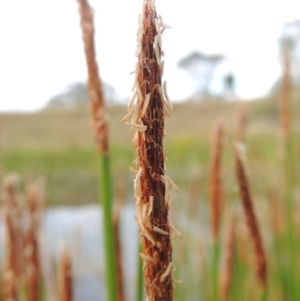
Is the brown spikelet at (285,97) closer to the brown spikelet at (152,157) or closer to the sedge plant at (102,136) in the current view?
the sedge plant at (102,136)

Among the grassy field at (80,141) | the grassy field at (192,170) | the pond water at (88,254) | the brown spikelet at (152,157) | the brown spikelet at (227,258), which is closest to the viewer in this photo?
the brown spikelet at (152,157)

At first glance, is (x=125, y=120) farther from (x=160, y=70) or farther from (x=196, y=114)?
(x=196, y=114)

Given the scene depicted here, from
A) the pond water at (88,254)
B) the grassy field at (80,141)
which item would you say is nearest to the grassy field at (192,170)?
the grassy field at (80,141)

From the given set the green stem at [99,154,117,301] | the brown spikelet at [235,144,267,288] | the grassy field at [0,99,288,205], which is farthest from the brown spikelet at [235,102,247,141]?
the grassy field at [0,99,288,205]

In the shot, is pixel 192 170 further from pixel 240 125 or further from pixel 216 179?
pixel 216 179

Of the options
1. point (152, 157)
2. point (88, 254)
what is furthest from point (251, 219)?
point (88, 254)
